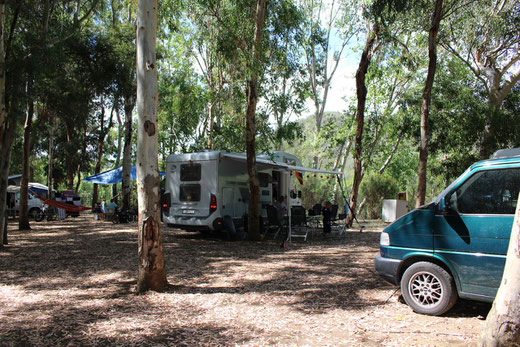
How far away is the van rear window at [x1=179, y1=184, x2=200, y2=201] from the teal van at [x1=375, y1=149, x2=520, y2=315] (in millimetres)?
6895

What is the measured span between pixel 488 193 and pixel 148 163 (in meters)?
4.20

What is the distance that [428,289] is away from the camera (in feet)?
15.1

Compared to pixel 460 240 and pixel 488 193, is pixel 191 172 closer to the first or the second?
pixel 460 240

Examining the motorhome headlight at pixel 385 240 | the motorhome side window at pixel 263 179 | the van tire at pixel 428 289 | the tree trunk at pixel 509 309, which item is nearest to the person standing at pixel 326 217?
the motorhome side window at pixel 263 179

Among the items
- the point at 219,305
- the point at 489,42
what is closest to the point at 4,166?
the point at 219,305

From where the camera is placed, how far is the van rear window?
10961 mm

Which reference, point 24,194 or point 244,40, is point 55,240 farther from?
point 244,40

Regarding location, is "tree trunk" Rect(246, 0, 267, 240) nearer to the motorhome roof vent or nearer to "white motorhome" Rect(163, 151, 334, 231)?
"white motorhome" Rect(163, 151, 334, 231)

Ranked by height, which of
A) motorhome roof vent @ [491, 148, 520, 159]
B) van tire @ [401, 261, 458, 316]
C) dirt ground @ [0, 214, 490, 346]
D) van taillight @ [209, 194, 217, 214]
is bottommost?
dirt ground @ [0, 214, 490, 346]

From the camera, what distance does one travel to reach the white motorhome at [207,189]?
1067 centimetres

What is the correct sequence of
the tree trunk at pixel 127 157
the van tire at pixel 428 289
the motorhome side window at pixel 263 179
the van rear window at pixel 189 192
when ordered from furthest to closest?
the tree trunk at pixel 127 157, the motorhome side window at pixel 263 179, the van rear window at pixel 189 192, the van tire at pixel 428 289

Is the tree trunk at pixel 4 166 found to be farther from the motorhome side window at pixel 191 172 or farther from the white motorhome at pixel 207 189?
the motorhome side window at pixel 191 172

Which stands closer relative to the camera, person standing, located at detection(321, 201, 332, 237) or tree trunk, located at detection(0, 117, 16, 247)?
tree trunk, located at detection(0, 117, 16, 247)

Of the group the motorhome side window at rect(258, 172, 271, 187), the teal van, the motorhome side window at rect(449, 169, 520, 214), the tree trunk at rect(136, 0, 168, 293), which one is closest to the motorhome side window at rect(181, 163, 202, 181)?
the motorhome side window at rect(258, 172, 271, 187)
